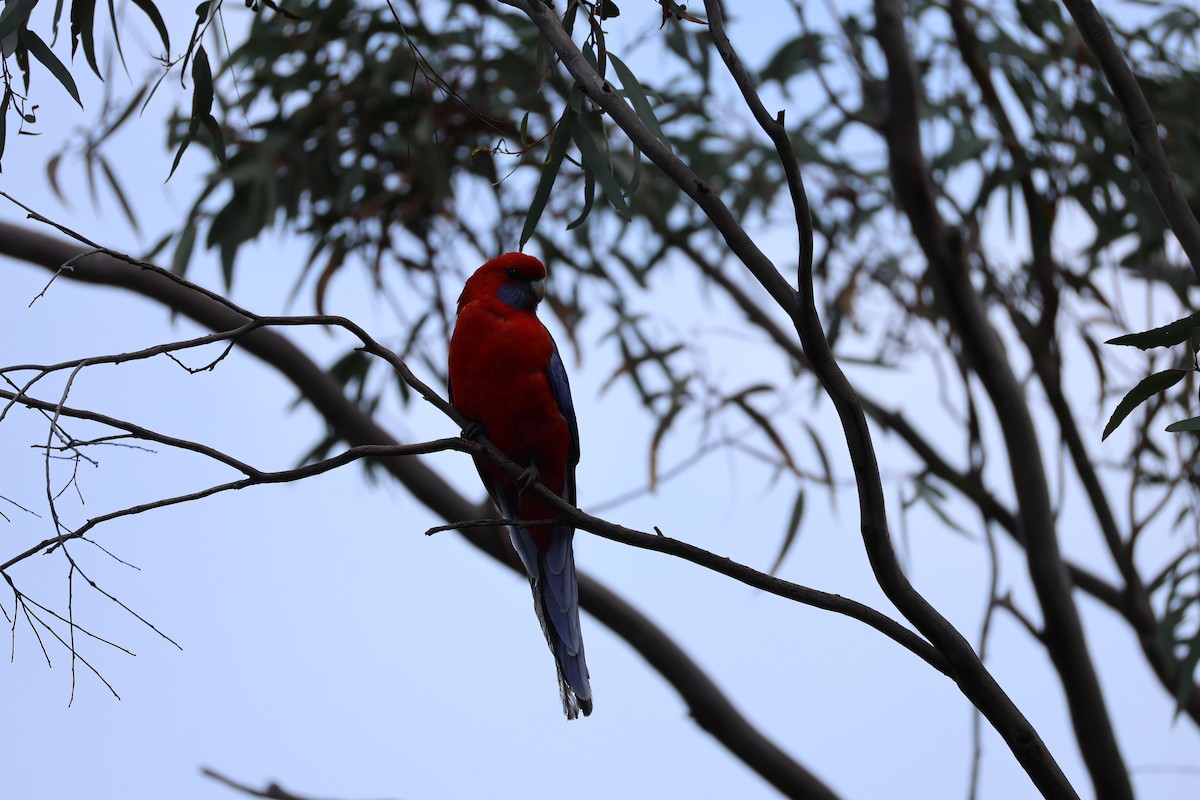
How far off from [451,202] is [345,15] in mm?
597

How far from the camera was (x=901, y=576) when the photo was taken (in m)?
1.45

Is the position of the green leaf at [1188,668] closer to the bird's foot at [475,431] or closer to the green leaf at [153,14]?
the bird's foot at [475,431]

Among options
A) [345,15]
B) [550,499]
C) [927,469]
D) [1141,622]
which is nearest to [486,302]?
[550,499]

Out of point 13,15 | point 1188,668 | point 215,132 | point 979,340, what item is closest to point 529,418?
point 215,132

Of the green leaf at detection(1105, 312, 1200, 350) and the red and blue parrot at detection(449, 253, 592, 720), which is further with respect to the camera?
the red and blue parrot at detection(449, 253, 592, 720)

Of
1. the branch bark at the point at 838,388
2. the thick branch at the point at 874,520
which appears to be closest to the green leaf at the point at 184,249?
the branch bark at the point at 838,388

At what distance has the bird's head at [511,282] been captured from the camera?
2.44 m

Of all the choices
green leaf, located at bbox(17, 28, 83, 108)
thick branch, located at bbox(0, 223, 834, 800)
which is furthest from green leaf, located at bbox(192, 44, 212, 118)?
thick branch, located at bbox(0, 223, 834, 800)

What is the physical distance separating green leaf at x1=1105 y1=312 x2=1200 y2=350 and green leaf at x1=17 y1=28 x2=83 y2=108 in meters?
1.35

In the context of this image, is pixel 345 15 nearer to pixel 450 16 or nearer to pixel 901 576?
pixel 450 16

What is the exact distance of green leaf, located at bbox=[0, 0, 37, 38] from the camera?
1527 millimetres

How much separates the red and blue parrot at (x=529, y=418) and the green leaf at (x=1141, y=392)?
109 centimetres

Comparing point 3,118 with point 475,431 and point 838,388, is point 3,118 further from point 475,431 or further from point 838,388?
point 838,388

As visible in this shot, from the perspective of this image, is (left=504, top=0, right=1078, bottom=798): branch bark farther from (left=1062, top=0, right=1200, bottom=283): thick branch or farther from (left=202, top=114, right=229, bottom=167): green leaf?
(left=1062, top=0, right=1200, bottom=283): thick branch
